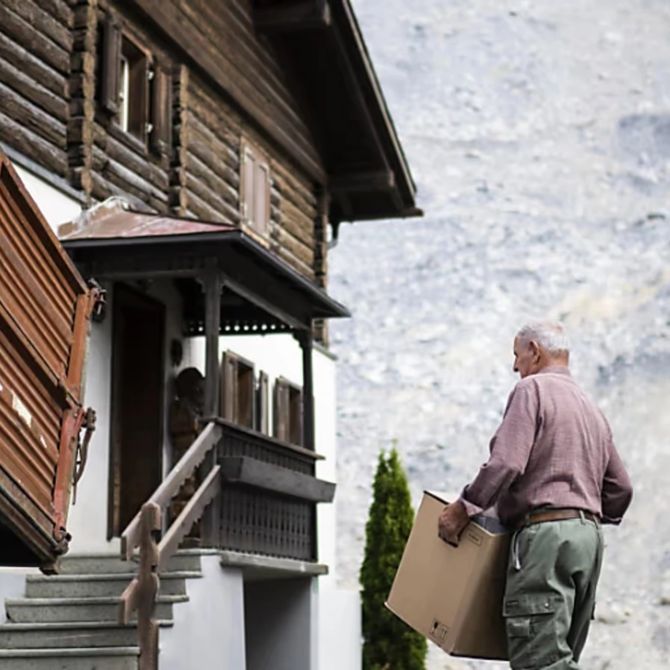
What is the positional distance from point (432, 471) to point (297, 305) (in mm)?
26520

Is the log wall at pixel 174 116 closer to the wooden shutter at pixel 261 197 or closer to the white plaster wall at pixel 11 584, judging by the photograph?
the wooden shutter at pixel 261 197

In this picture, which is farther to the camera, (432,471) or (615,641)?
(432,471)

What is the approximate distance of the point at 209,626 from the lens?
12125 mm

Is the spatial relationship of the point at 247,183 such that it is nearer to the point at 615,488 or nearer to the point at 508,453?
the point at 615,488

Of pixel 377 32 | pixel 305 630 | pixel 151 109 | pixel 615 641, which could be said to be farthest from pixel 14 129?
pixel 377 32

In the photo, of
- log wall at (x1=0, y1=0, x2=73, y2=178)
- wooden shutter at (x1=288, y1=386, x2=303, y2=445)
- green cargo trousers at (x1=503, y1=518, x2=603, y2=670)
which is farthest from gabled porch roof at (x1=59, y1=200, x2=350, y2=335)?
green cargo trousers at (x1=503, y1=518, x2=603, y2=670)

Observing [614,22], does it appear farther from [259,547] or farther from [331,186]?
[259,547]

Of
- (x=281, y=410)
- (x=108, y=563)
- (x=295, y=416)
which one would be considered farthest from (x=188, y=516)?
(x=295, y=416)

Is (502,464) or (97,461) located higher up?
Result: (97,461)

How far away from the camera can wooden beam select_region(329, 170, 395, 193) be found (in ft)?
71.4

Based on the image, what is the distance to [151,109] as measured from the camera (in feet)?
51.8

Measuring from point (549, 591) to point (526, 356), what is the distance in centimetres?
117

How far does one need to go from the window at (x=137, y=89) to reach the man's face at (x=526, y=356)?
8.04m

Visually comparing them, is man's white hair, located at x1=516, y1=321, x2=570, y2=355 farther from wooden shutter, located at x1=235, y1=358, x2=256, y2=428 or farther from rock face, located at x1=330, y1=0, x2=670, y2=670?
rock face, located at x1=330, y1=0, x2=670, y2=670
